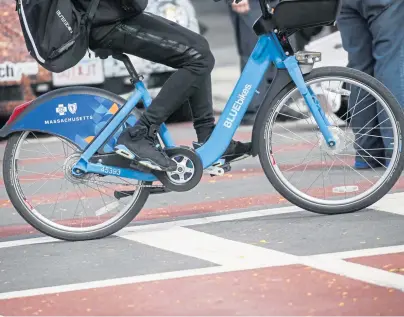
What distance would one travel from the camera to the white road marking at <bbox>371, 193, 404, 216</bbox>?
7.82 meters

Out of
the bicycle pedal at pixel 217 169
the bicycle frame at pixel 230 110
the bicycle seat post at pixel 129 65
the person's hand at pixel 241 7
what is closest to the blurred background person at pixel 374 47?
the bicycle frame at pixel 230 110

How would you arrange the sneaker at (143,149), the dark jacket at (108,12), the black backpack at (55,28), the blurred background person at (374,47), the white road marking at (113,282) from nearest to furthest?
the white road marking at (113,282)
the black backpack at (55,28)
the dark jacket at (108,12)
the sneaker at (143,149)
the blurred background person at (374,47)

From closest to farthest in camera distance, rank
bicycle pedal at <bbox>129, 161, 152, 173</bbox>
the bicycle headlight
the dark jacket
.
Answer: the dark jacket
bicycle pedal at <bbox>129, 161, 152, 173</bbox>
the bicycle headlight

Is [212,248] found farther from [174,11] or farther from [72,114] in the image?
[174,11]

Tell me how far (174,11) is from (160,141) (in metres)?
4.89

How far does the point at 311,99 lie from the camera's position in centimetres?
764

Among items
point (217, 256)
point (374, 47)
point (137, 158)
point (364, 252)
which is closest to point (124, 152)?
point (137, 158)

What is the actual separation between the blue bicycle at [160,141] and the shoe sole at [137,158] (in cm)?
3

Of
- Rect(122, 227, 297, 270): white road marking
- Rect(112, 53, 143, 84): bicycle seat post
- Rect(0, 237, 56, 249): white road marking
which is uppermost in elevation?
Rect(112, 53, 143, 84): bicycle seat post

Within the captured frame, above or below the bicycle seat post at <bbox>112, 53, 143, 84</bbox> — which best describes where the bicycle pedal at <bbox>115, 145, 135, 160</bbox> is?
below

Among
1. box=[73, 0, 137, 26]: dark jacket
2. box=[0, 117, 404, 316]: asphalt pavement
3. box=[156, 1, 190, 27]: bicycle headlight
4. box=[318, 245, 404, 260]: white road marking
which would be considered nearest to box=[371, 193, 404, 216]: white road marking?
box=[0, 117, 404, 316]: asphalt pavement

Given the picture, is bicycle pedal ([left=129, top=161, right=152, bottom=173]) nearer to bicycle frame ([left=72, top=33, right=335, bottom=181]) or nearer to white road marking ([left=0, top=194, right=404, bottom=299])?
bicycle frame ([left=72, top=33, right=335, bottom=181])

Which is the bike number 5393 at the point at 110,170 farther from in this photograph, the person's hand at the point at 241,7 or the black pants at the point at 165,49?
the person's hand at the point at 241,7

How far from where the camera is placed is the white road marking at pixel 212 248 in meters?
6.73
